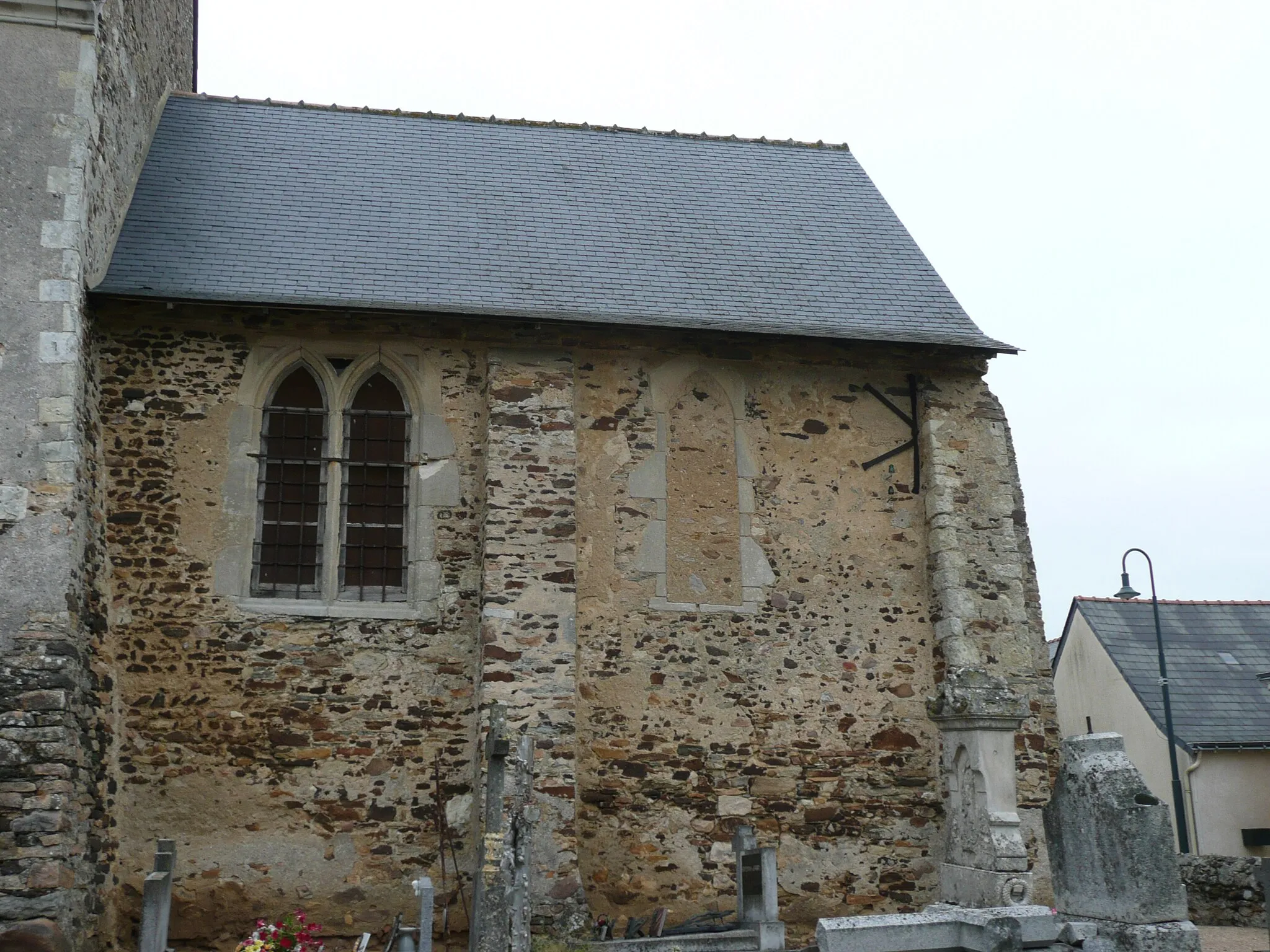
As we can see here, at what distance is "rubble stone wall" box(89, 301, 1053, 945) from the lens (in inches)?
333

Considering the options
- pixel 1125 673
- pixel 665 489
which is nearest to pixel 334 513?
pixel 665 489

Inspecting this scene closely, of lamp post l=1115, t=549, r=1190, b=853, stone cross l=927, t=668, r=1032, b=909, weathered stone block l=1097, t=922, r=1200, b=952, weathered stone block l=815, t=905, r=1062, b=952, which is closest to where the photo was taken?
weathered stone block l=1097, t=922, r=1200, b=952

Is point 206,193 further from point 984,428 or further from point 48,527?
point 984,428

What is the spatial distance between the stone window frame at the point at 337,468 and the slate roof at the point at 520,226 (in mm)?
523

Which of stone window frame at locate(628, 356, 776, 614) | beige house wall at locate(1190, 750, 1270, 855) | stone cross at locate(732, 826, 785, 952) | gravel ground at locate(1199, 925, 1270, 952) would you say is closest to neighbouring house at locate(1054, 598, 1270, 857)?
beige house wall at locate(1190, 750, 1270, 855)

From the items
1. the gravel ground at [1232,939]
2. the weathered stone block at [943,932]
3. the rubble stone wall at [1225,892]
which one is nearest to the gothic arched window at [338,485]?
the weathered stone block at [943,932]

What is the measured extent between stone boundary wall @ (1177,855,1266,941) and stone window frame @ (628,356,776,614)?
5058mm

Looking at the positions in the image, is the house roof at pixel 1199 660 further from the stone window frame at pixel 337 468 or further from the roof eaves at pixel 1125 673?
the stone window frame at pixel 337 468

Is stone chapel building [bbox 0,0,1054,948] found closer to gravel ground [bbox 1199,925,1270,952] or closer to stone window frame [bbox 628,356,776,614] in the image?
stone window frame [bbox 628,356,776,614]

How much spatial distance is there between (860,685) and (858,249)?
4.48 metres

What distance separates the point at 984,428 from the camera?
10109 millimetres

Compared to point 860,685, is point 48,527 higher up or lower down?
higher up

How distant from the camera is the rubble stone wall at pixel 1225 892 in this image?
10.6 metres

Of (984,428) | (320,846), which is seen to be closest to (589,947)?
(320,846)
